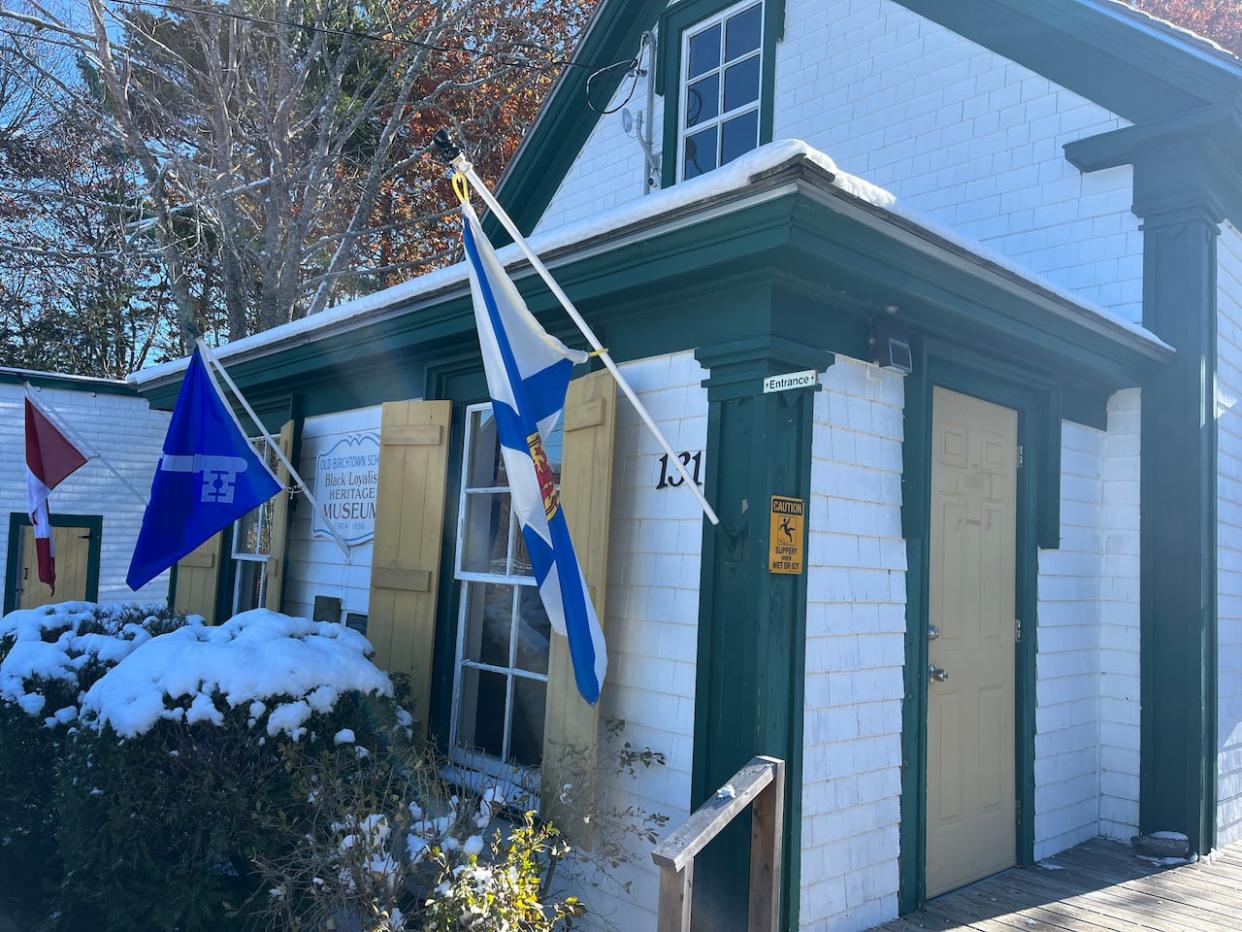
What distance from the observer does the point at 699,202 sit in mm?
3639

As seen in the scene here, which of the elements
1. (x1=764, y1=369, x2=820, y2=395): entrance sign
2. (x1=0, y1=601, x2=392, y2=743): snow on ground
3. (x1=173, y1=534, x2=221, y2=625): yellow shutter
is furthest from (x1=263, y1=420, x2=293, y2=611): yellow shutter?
(x1=764, y1=369, x2=820, y2=395): entrance sign

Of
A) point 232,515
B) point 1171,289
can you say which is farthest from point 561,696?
point 1171,289

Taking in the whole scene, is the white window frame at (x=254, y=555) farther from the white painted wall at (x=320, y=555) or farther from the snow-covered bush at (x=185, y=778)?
the snow-covered bush at (x=185, y=778)

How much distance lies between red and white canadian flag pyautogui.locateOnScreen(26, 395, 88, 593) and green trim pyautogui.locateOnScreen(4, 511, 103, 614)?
4509 mm

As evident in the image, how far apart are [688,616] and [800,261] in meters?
1.41

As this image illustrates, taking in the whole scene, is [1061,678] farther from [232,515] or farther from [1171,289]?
[232,515]

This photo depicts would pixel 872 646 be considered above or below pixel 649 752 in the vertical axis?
above

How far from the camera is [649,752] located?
13.1 ft

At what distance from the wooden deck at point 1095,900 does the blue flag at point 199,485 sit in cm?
393

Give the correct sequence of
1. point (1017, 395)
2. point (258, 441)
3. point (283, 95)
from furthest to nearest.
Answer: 1. point (283, 95)
2. point (258, 441)
3. point (1017, 395)

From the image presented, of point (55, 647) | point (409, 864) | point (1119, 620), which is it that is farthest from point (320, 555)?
point (1119, 620)

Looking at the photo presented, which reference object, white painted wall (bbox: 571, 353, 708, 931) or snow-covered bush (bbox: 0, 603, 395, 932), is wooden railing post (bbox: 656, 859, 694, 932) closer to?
white painted wall (bbox: 571, 353, 708, 931)

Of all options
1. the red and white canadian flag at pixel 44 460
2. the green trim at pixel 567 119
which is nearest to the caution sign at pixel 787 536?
the red and white canadian flag at pixel 44 460

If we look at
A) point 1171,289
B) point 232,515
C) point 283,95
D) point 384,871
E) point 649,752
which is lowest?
point 384,871
